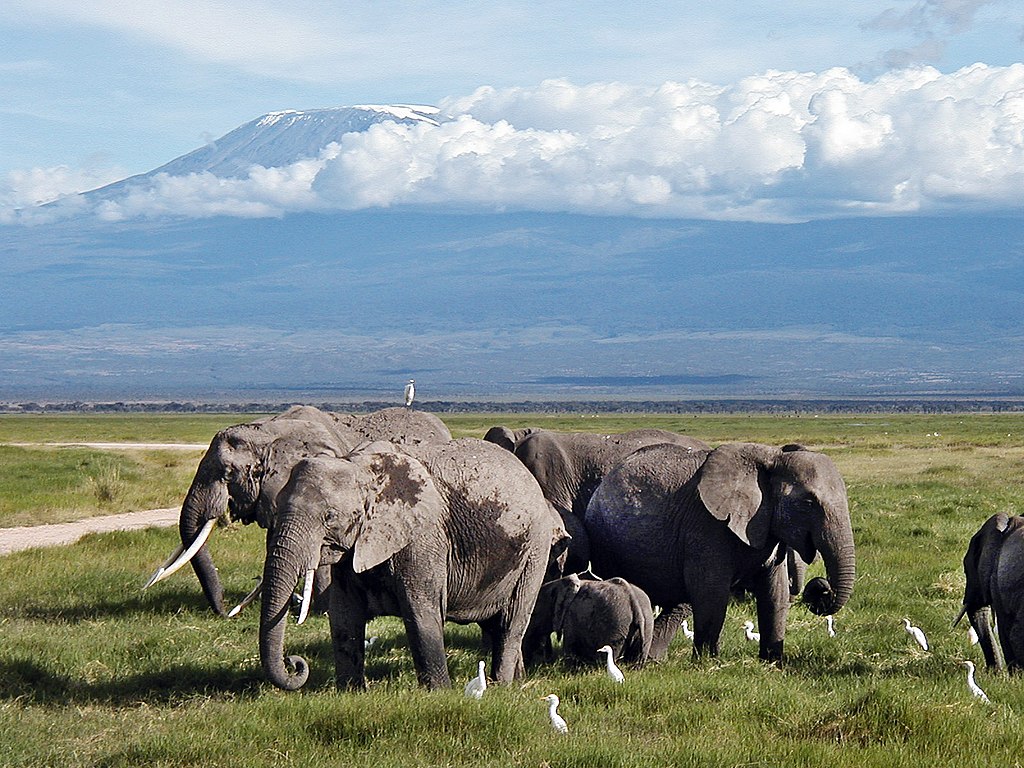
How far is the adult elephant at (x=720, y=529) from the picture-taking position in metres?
14.1

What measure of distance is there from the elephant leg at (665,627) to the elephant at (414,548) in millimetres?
2023

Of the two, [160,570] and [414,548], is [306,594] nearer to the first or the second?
[414,548]

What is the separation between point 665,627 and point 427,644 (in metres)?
3.94

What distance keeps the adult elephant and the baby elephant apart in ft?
2.11

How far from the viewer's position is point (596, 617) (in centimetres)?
1396

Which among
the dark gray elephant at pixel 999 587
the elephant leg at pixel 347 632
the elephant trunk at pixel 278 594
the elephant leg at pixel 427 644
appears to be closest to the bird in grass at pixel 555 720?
the elephant leg at pixel 427 644

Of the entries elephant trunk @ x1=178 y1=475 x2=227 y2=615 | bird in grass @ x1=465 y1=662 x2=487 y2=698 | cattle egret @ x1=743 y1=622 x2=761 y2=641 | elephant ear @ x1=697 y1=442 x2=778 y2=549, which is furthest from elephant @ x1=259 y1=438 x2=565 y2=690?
elephant trunk @ x1=178 y1=475 x2=227 y2=615

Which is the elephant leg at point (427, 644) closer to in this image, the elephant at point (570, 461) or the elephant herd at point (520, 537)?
the elephant herd at point (520, 537)

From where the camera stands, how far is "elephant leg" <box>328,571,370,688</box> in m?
12.7

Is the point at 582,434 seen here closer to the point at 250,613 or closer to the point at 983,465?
the point at 250,613

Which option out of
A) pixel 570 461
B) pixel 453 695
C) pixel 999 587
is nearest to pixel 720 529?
pixel 999 587

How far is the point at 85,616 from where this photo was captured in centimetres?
1736

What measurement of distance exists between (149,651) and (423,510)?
402cm

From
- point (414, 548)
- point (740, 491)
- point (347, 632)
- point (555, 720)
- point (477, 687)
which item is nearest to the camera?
point (555, 720)
